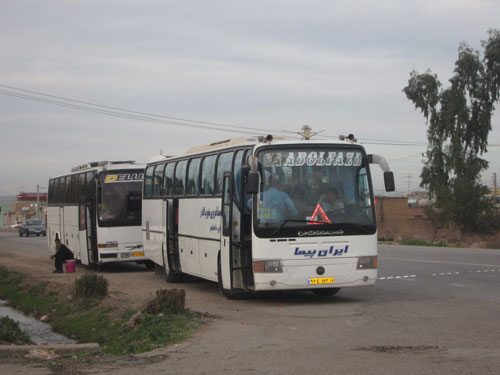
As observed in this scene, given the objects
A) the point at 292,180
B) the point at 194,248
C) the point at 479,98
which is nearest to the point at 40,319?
the point at 194,248

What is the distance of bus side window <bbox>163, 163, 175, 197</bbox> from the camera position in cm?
1900

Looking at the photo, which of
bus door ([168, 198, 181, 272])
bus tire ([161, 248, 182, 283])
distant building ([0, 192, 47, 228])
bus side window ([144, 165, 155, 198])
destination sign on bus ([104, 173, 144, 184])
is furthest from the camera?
distant building ([0, 192, 47, 228])

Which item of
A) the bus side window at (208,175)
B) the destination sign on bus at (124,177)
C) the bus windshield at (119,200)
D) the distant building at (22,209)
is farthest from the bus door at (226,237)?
the distant building at (22,209)

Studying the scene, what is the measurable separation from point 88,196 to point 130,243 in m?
2.18

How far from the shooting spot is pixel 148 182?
21422 mm

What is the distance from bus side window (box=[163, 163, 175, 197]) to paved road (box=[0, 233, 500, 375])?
9.39 ft

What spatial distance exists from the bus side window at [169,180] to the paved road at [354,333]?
286cm

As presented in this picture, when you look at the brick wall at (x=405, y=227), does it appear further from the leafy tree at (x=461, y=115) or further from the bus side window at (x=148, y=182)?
the bus side window at (x=148, y=182)

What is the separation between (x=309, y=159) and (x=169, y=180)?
642cm

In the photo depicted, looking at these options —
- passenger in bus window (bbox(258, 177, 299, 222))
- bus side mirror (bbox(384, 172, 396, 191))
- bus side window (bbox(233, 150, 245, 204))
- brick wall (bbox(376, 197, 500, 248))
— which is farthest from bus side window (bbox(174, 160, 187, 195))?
brick wall (bbox(376, 197, 500, 248))

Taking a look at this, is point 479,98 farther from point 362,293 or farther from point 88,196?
point 362,293

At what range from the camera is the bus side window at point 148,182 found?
21.1m

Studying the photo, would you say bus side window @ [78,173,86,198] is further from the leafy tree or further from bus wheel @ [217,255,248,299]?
the leafy tree

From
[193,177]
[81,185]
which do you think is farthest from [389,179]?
[81,185]
